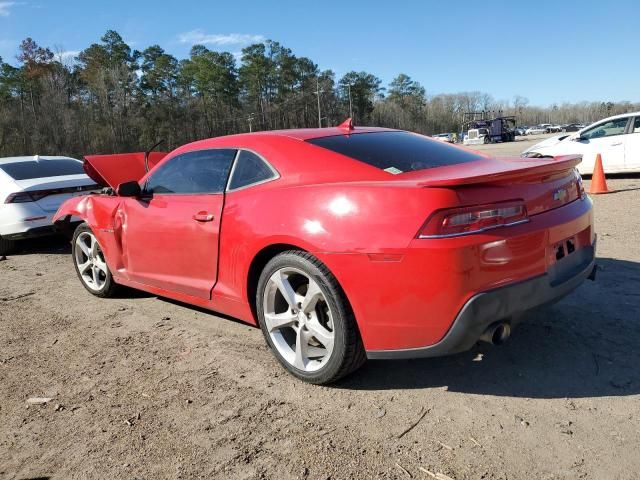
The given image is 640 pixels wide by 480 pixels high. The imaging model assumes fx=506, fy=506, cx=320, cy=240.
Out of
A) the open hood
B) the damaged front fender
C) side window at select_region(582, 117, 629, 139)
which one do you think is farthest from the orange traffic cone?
the damaged front fender

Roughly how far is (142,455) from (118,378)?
0.95 m

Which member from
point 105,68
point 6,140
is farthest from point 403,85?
point 6,140

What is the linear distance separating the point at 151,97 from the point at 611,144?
64.5 metres

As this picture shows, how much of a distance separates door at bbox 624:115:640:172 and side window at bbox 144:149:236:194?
35.6 feet

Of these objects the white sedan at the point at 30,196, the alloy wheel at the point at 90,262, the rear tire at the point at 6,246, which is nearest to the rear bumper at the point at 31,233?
the white sedan at the point at 30,196

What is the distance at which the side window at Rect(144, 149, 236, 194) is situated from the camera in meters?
3.53

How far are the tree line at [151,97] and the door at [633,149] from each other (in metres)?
30.2

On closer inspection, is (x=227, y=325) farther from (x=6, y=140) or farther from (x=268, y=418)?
(x=6, y=140)

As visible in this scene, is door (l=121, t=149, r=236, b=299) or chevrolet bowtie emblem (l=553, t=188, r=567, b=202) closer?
chevrolet bowtie emblem (l=553, t=188, r=567, b=202)

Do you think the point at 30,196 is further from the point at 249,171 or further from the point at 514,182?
the point at 514,182

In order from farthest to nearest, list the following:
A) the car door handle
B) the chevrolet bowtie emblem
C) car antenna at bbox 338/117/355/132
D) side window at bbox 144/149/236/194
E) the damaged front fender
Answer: the damaged front fender → car antenna at bbox 338/117/355/132 → side window at bbox 144/149/236/194 → the car door handle → the chevrolet bowtie emblem

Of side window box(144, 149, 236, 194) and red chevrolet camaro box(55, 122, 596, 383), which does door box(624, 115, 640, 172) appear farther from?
side window box(144, 149, 236, 194)

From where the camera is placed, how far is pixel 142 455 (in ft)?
7.78

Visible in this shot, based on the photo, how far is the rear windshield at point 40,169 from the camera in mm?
7223
